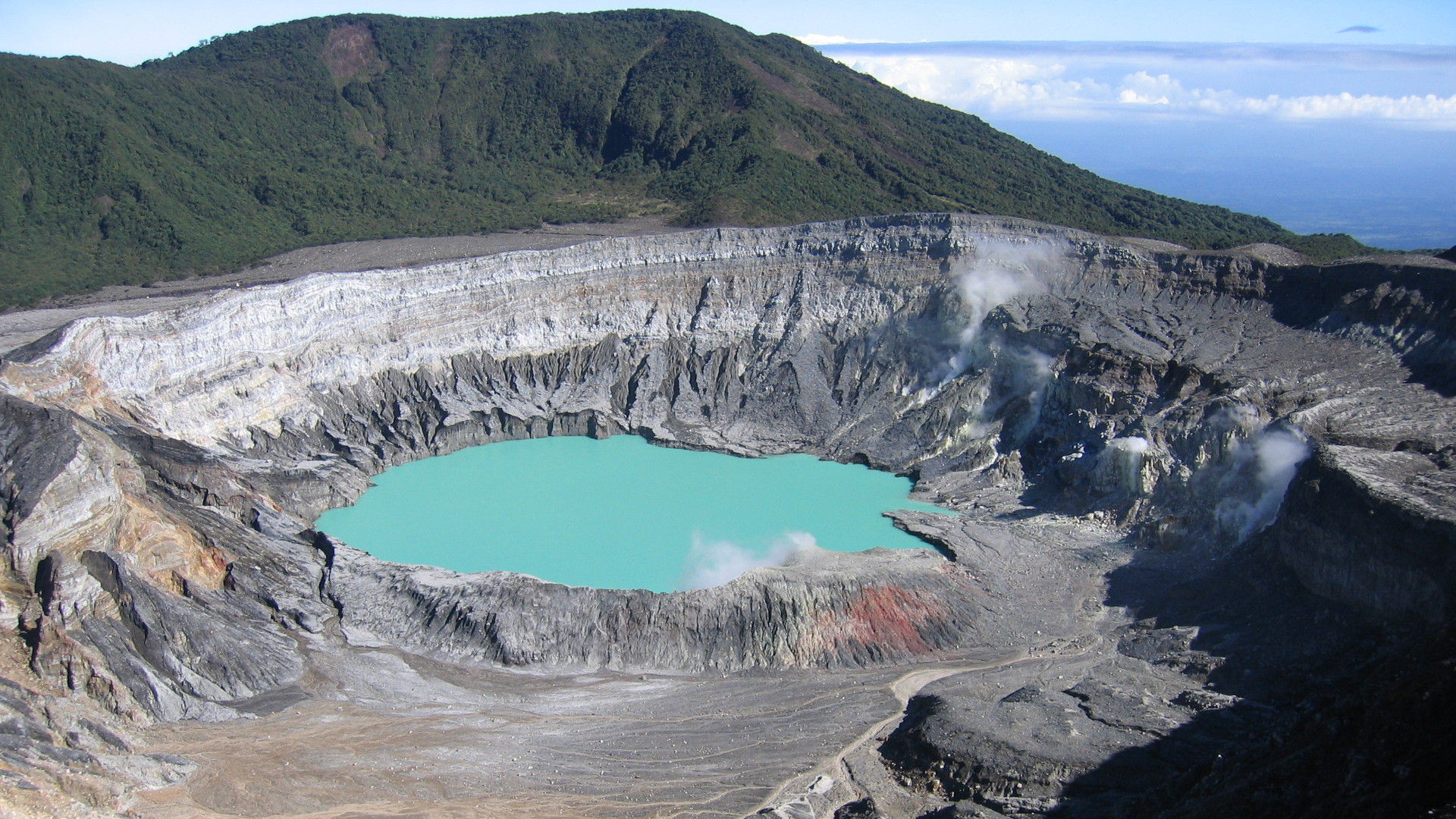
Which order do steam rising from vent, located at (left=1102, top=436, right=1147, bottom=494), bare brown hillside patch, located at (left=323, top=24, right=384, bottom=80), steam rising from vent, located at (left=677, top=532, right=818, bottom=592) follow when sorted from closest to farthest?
steam rising from vent, located at (left=677, top=532, right=818, bottom=592) < steam rising from vent, located at (left=1102, top=436, right=1147, bottom=494) < bare brown hillside patch, located at (left=323, top=24, right=384, bottom=80)

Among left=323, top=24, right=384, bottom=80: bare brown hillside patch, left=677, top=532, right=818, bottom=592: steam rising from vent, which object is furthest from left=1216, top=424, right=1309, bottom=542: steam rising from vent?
left=323, top=24, right=384, bottom=80: bare brown hillside patch

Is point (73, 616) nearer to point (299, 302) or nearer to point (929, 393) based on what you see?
point (299, 302)

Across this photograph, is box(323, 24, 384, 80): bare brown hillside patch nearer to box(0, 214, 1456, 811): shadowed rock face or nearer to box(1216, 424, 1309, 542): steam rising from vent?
box(0, 214, 1456, 811): shadowed rock face

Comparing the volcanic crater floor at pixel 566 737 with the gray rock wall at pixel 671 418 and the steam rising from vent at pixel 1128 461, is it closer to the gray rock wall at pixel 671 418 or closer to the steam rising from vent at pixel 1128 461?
the gray rock wall at pixel 671 418

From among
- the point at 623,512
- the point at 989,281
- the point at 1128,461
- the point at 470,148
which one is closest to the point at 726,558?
the point at 623,512

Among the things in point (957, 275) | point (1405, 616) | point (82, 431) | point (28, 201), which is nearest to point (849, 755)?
point (1405, 616)

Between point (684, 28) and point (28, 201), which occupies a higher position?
point (684, 28)
